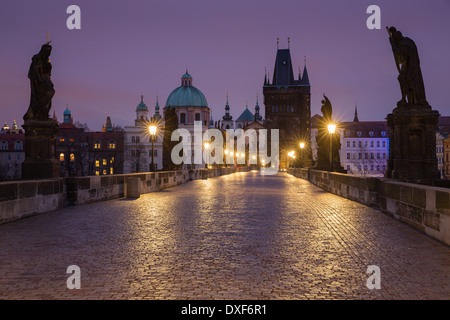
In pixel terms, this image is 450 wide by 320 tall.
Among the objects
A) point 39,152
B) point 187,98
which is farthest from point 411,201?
point 187,98

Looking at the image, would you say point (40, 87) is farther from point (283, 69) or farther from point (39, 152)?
point (283, 69)

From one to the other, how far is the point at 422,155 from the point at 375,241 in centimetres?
793

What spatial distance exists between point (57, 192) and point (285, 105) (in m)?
116

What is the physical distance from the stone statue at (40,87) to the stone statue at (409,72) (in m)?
11.8

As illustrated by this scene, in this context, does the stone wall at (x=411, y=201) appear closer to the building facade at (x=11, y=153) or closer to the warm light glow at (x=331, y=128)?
the warm light glow at (x=331, y=128)

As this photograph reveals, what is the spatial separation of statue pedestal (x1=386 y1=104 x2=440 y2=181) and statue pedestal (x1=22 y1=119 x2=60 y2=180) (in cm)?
1126

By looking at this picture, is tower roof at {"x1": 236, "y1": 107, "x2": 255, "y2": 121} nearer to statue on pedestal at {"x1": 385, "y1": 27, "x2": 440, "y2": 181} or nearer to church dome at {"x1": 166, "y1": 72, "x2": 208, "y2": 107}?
church dome at {"x1": 166, "y1": 72, "x2": 208, "y2": 107}

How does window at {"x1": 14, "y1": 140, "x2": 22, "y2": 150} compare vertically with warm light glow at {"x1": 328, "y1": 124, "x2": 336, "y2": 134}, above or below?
above

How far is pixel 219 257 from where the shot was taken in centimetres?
667

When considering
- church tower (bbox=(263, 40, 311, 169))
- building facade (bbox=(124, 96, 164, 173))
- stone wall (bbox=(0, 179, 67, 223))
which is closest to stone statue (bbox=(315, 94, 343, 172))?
stone wall (bbox=(0, 179, 67, 223))

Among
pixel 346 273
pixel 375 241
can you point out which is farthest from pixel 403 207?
pixel 346 273

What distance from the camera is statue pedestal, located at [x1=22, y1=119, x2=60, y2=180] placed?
14617 millimetres
